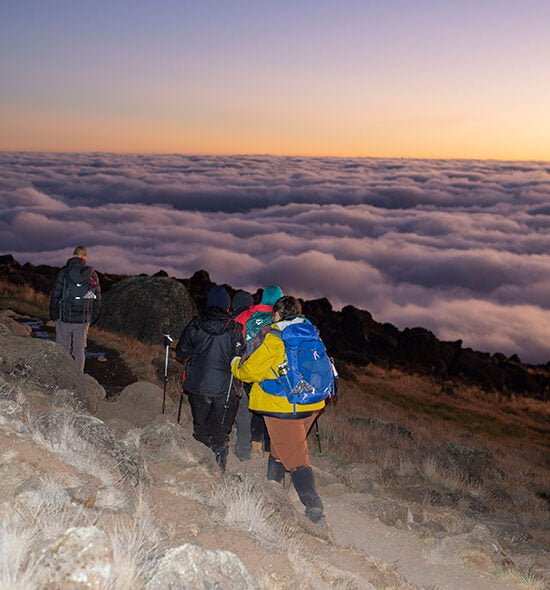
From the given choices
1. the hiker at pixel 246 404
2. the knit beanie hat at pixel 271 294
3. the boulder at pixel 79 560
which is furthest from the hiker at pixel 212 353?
the boulder at pixel 79 560

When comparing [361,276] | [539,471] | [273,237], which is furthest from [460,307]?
[539,471]

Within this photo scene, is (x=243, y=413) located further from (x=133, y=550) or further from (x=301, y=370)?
(x=133, y=550)

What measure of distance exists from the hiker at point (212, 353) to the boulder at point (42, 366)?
2.34m

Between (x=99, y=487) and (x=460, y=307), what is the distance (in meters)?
138

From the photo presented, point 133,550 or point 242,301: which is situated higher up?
point 242,301

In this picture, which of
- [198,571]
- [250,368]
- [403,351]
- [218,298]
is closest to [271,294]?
[218,298]

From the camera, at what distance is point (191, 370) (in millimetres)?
6625

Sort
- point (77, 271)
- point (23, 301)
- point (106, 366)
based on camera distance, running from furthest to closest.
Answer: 1. point (23, 301)
2. point (106, 366)
3. point (77, 271)

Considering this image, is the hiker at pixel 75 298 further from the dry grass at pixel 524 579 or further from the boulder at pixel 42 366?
the dry grass at pixel 524 579

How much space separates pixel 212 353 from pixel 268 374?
1158mm

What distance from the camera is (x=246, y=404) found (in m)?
7.49

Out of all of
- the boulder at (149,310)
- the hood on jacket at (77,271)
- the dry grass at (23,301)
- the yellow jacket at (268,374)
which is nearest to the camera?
the yellow jacket at (268,374)

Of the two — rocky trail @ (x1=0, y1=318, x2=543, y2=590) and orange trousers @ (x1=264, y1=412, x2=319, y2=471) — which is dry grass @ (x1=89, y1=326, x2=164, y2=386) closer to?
rocky trail @ (x1=0, y1=318, x2=543, y2=590)

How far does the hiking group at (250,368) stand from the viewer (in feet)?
18.1
